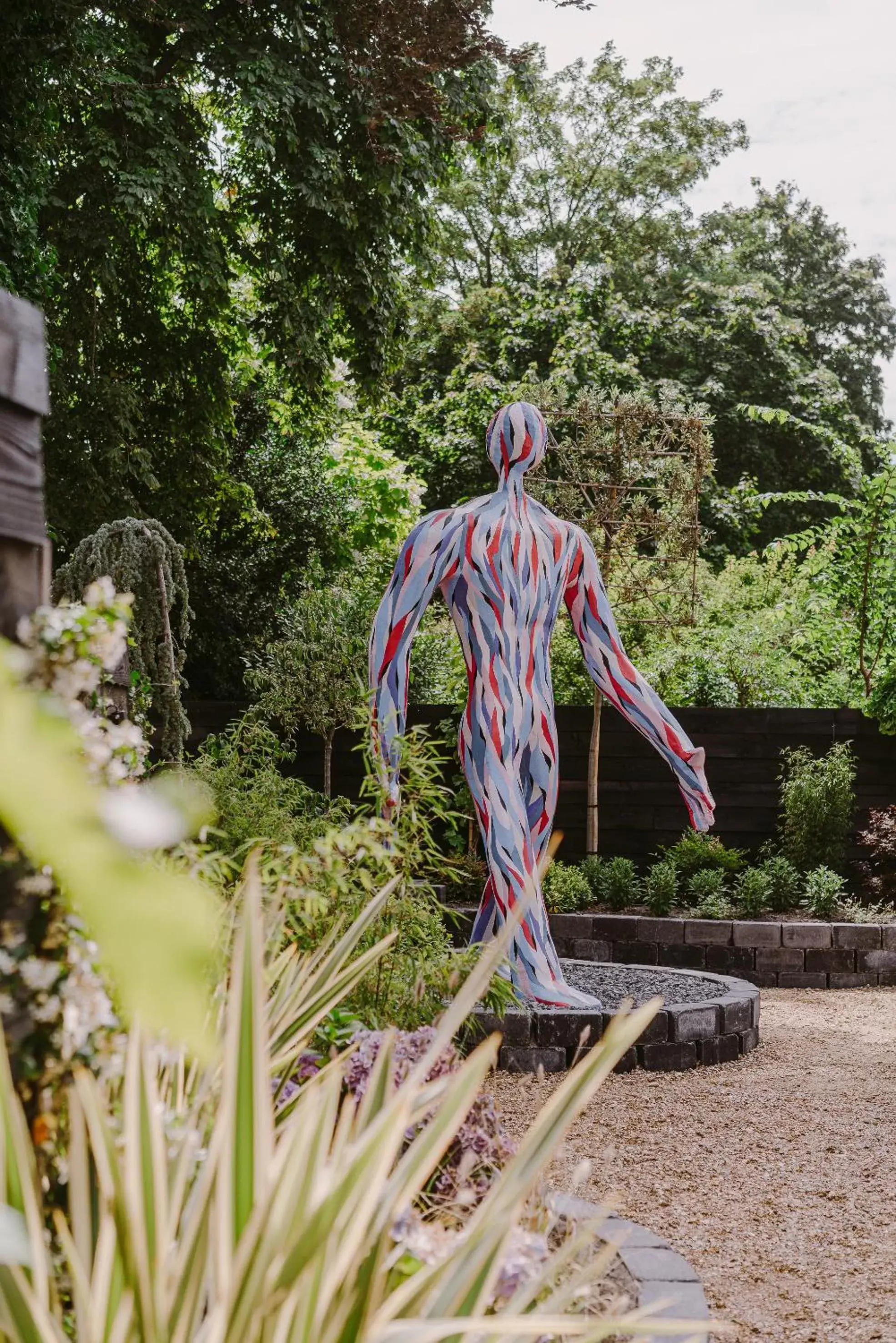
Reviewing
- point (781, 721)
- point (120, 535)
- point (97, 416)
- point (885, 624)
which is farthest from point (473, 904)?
point (97, 416)

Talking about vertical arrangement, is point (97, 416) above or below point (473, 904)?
above

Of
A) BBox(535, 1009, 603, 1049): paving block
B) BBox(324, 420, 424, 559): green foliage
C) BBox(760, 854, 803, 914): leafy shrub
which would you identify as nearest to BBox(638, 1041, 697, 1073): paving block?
BBox(535, 1009, 603, 1049): paving block

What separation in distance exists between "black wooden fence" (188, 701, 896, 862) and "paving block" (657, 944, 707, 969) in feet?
4.77

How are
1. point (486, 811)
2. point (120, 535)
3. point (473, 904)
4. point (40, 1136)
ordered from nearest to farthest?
1. point (40, 1136)
2. point (486, 811)
3. point (120, 535)
4. point (473, 904)

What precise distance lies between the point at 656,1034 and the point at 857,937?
3.01 m

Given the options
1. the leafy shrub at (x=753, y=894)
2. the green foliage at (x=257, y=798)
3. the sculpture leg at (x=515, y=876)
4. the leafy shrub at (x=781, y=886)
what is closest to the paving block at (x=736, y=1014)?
the sculpture leg at (x=515, y=876)

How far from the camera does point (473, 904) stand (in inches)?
316

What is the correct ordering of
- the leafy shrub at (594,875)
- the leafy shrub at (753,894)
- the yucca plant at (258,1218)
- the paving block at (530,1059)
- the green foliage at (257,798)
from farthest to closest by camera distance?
the leafy shrub at (594,875) → the leafy shrub at (753,894) → the green foliage at (257,798) → the paving block at (530,1059) → the yucca plant at (258,1218)

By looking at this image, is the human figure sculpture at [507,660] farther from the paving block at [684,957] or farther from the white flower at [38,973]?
the white flower at [38,973]

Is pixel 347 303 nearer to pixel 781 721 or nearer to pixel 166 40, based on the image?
pixel 166 40

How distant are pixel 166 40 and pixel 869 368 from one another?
15851 mm

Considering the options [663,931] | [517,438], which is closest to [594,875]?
[663,931]

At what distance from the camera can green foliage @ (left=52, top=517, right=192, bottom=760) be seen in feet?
22.2

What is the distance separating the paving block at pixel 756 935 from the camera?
737 cm
